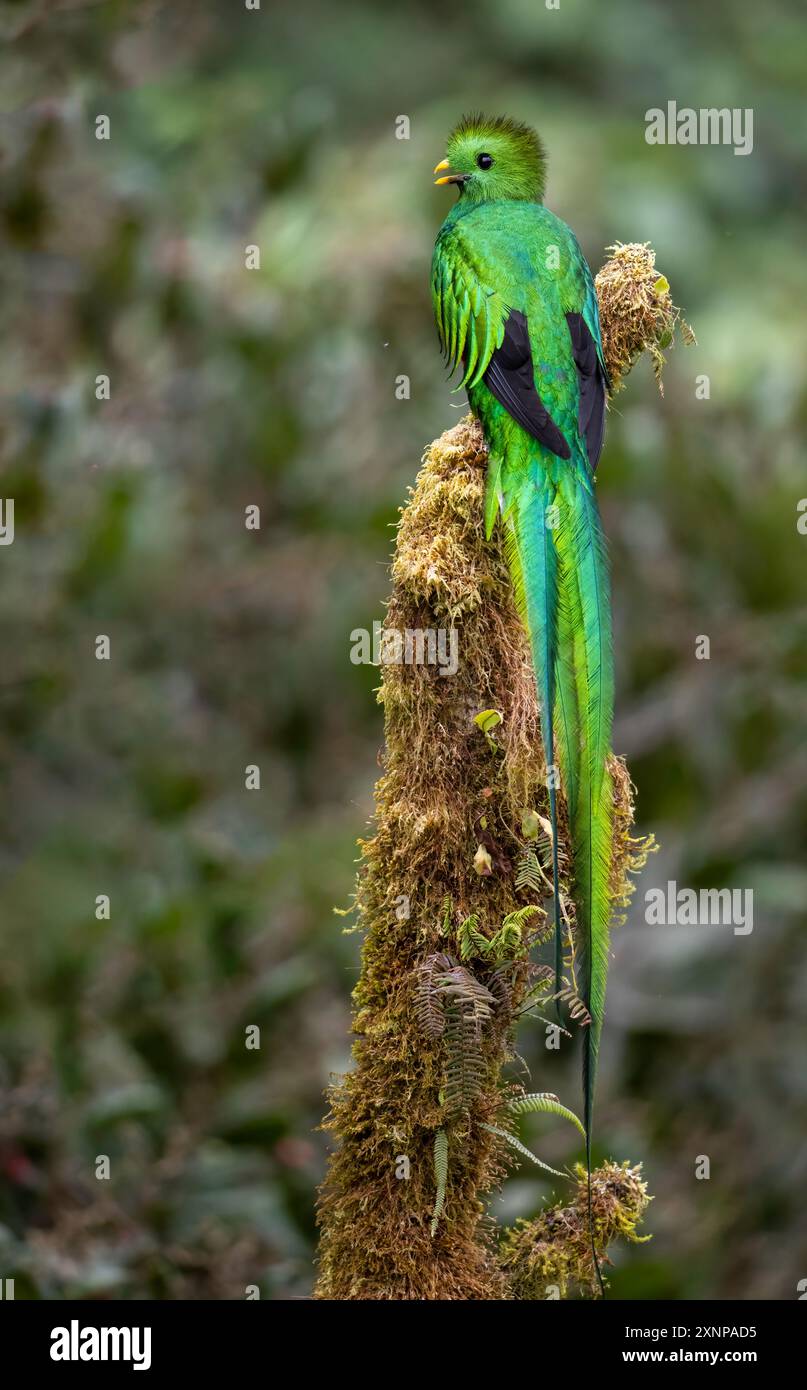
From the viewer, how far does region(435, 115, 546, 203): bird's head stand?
2.82m

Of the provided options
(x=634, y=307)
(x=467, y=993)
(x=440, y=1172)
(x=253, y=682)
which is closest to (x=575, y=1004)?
(x=467, y=993)

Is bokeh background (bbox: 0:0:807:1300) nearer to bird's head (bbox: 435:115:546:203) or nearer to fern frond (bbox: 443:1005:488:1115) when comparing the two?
fern frond (bbox: 443:1005:488:1115)

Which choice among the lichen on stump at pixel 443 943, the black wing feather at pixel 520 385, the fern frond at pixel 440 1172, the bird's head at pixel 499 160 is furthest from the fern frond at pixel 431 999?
the bird's head at pixel 499 160

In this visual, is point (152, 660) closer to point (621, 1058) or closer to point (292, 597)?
point (292, 597)

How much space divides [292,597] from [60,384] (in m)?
1.19

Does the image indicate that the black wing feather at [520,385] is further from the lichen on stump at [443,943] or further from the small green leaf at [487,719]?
the small green leaf at [487,719]

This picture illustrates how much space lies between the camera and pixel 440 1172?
2.26 m

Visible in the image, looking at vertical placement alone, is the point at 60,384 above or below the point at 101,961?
above

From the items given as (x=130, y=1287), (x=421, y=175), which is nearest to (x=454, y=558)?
(x=130, y=1287)

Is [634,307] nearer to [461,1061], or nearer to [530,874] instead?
[530,874]

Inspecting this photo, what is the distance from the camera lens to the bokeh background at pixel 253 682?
A: 3629 mm

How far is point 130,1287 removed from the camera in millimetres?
3164

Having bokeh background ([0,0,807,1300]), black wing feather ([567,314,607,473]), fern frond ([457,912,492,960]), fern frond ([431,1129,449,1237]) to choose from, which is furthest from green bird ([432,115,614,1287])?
bokeh background ([0,0,807,1300])
